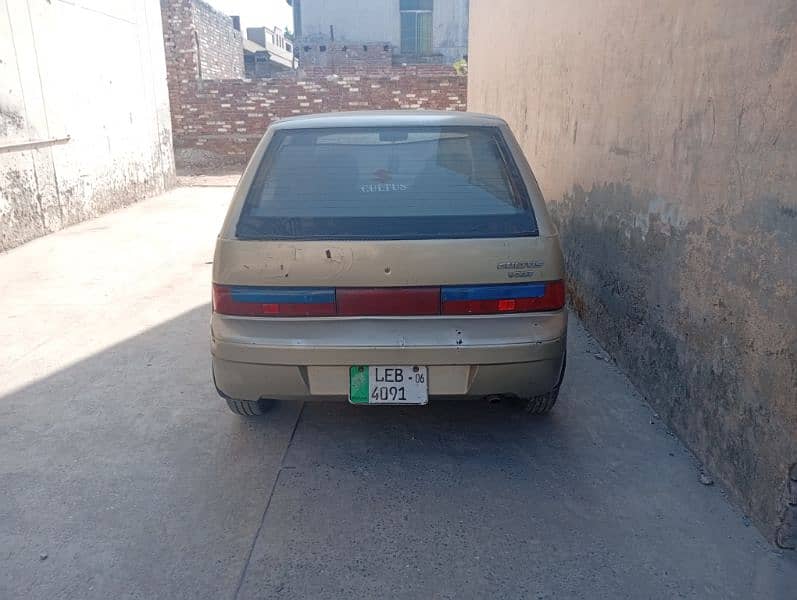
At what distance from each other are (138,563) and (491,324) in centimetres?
169

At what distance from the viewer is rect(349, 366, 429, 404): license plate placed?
2.82 m

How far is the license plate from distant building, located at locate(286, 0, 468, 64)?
72.1ft

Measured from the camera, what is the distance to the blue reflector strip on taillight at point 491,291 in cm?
275

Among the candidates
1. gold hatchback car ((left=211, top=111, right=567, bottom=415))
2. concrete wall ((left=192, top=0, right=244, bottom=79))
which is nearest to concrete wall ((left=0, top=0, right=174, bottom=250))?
concrete wall ((left=192, top=0, right=244, bottom=79))

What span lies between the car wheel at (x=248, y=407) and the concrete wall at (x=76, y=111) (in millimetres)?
5927

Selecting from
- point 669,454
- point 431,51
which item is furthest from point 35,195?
point 431,51

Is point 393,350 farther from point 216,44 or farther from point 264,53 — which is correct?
point 264,53

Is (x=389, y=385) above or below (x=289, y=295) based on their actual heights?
below

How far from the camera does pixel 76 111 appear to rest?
9.81 metres

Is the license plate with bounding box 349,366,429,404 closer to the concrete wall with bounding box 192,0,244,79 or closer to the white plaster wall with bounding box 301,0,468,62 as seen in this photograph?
the concrete wall with bounding box 192,0,244,79

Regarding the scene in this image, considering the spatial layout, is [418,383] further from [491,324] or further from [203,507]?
[203,507]

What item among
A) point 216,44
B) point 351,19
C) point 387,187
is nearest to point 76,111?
point 387,187

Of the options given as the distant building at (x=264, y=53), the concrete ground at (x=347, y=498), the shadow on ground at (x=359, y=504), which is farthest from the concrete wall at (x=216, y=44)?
the shadow on ground at (x=359, y=504)

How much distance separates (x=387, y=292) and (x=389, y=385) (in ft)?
1.38
